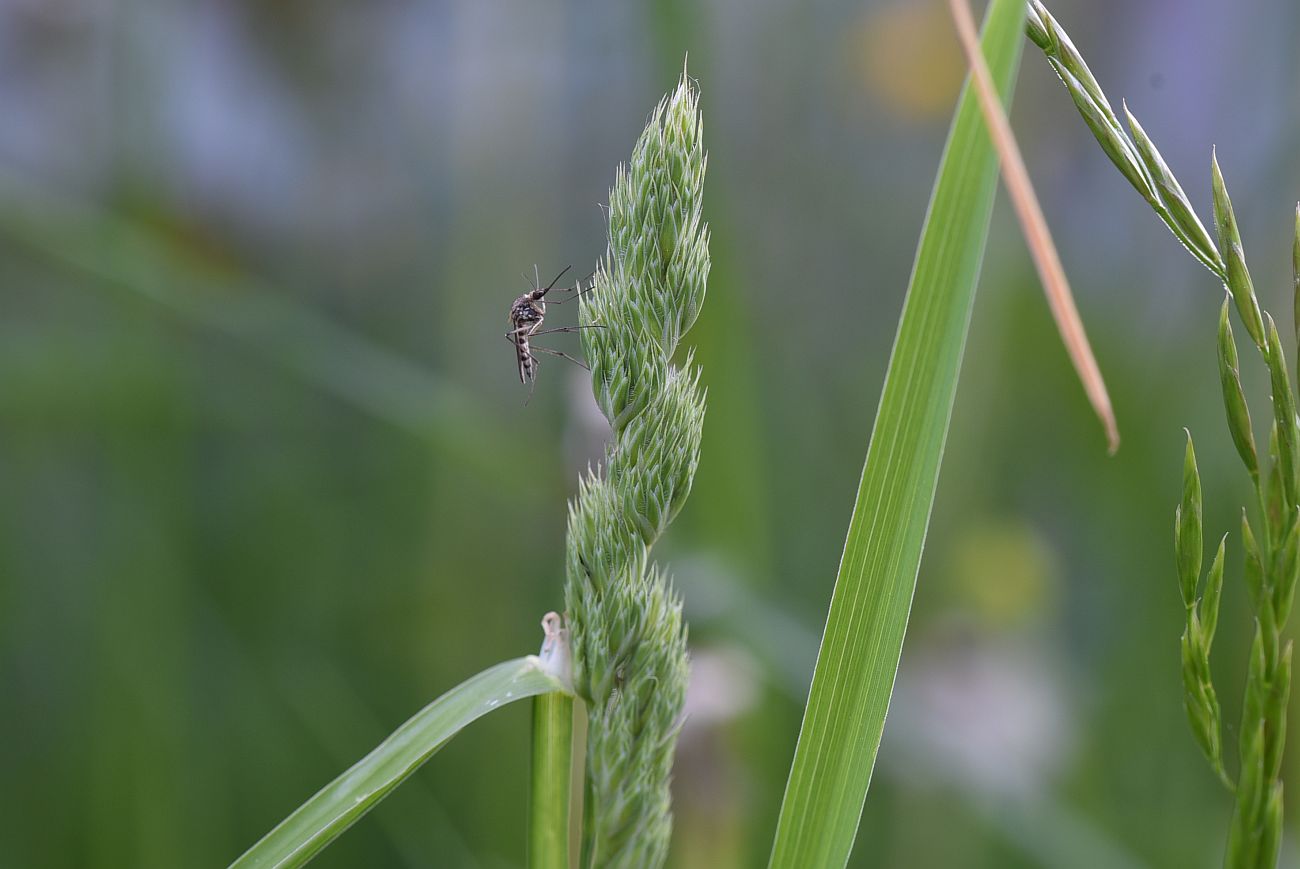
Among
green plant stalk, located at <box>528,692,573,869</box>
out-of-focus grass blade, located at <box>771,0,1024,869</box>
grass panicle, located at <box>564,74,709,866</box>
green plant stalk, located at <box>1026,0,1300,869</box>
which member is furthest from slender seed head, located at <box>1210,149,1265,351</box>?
green plant stalk, located at <box>528,692,573,869</box>

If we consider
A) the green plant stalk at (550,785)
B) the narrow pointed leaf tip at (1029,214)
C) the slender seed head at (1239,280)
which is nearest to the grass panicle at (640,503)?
the green plant stalk at (550,785)

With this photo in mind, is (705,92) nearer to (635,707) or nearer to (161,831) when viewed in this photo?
(635,707)

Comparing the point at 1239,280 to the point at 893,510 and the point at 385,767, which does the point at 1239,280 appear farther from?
the point at 385,767

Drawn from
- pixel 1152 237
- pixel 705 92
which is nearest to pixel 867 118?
pixel 1152 237

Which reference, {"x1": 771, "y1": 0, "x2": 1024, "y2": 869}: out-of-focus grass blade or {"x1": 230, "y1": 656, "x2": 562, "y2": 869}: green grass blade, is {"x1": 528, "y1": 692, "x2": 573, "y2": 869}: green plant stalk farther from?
{"x1": 771, "y1": 0, "x2": 1024, "y2": 869}: out-of-focus grass blade

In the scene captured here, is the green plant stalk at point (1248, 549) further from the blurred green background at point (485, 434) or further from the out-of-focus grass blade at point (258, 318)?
the out-of-focus grass blade at point (258, 318)
